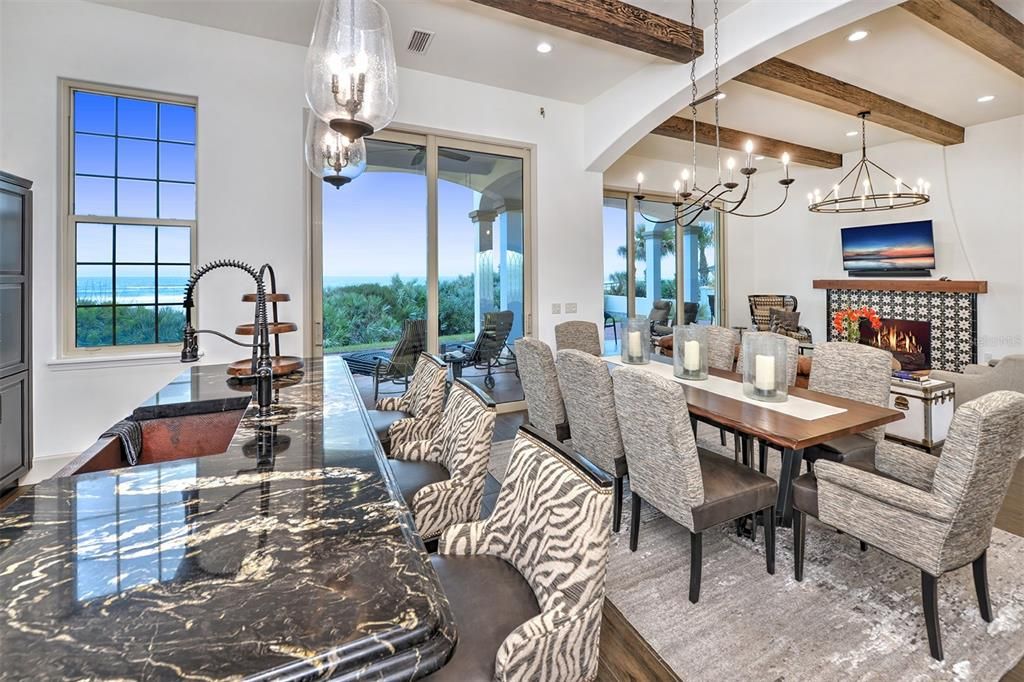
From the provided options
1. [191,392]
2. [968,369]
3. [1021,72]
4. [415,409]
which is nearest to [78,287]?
[191,392]

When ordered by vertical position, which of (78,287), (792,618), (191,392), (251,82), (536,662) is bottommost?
(792,618)

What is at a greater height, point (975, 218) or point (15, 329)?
point (975, 218)

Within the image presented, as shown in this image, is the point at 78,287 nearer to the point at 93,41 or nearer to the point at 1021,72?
the point at 93,41

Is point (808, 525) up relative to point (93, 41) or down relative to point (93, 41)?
down

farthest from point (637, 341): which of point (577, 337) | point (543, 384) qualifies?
point (543, 384)

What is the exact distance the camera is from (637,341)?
370 cm

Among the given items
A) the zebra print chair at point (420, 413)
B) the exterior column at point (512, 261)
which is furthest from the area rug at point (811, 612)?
the exterior column at point (512, 261)

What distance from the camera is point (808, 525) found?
8.74 feet

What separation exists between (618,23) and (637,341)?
2.29 m

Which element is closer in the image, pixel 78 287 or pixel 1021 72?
pixel 78 287

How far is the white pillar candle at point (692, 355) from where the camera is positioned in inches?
120

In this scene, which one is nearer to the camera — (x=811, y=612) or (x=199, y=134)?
(x=811, y=612)

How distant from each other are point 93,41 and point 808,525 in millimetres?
5681

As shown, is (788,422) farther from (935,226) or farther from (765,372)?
(935,226)
